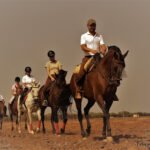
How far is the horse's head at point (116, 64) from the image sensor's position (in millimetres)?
14000

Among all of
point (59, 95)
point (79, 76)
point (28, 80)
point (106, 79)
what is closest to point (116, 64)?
point (106, 79)

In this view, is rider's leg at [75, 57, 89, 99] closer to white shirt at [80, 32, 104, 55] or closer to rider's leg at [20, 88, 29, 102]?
white shirt at [80, 32, 104, 55]

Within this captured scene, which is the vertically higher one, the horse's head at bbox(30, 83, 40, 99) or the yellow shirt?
the yellow shirt

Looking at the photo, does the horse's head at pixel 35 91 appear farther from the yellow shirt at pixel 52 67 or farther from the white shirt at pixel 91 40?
the white shirt at pixel 91 40

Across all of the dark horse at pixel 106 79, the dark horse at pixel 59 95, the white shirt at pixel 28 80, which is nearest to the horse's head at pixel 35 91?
the white shirt at pixel 28 80

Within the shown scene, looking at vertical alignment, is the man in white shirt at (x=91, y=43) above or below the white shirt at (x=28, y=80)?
above

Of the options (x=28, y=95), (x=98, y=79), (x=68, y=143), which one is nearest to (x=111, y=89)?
(x=98, y=79)

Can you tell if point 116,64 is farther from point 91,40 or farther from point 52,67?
point 52,67

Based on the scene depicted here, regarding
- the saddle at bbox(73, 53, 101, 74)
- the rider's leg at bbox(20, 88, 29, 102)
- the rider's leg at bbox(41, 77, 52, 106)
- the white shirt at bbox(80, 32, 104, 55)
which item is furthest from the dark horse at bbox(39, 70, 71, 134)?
the saddle at bbox(73, 53, 101, 74)

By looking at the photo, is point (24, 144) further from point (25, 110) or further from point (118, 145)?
point (25, 110)

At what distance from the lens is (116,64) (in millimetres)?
14070

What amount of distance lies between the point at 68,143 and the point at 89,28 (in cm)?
374

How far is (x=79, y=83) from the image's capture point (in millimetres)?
16422

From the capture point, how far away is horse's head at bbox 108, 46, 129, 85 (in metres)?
14.0
